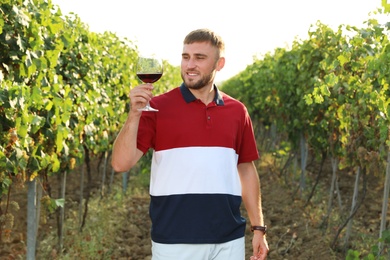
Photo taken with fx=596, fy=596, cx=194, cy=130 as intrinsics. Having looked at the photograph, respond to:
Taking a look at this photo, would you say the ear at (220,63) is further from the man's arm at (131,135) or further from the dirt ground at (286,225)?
the dirt ground at (286,225)

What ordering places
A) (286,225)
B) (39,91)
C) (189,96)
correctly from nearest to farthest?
1. (189,96)
2. (39,91)
3. (286,225)

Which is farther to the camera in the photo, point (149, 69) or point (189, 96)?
point (189, 96)

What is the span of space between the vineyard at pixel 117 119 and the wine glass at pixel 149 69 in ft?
4.33

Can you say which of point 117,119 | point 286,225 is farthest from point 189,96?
point 117,119

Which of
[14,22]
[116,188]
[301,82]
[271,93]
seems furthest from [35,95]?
[271,93]

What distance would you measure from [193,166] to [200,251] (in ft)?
1.25

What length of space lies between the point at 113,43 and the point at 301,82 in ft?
9.53

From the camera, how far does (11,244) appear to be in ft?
22.2

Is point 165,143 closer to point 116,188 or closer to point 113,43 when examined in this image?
point 113,43

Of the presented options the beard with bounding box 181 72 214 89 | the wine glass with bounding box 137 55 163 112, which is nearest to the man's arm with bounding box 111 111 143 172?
the wine glass with bounding box 137 55 163 112

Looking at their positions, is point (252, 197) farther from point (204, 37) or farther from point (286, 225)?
point (286, 225)

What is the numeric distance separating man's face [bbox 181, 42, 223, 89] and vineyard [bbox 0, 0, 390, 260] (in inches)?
47.4

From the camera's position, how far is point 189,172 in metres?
2.70

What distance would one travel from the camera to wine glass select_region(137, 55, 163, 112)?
2.58 metres
